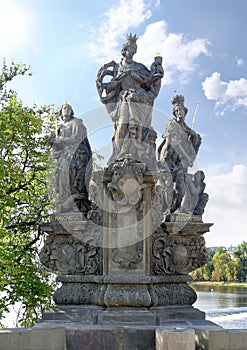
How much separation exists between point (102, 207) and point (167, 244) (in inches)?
53.0

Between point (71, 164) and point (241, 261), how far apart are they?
64748 mm

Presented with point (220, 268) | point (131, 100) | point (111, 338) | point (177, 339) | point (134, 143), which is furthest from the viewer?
point (220, 268)

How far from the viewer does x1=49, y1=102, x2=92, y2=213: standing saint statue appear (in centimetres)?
845

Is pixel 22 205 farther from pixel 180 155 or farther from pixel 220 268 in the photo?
pixel 220 268

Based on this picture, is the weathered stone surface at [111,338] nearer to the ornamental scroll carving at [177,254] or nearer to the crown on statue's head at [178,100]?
the ornamental scroll carving at [177,254]

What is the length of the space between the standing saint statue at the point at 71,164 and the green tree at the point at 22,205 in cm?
231

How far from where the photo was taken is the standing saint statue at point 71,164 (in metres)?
8.45

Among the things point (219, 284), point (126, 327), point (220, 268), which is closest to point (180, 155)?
point (126, 327)

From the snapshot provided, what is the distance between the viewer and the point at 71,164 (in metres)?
8.60

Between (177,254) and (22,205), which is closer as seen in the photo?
(177,254)

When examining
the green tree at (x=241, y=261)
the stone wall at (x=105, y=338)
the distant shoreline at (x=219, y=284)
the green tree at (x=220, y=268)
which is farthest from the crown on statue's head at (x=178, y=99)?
the green tree at (x=241, y=261)

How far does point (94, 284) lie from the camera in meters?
7.88

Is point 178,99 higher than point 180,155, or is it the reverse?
point 178,99

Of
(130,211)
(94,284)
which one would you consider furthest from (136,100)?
(94,284)
